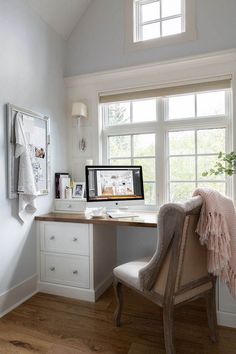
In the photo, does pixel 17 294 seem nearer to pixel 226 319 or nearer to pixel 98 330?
pixel 98 330

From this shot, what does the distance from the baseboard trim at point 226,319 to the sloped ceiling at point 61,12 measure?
304cm

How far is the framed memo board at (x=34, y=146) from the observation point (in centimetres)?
→ 199

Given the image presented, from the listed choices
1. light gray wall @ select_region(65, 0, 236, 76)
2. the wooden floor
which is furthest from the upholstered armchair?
light gray wall @ select_region(65, 0, 236, 76)

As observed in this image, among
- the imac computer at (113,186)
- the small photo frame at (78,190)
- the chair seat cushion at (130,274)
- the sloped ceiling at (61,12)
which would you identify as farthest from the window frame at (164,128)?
the sloped ceiling at (61,12)

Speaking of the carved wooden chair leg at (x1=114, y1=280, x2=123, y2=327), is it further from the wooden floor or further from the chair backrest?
the chair backrest

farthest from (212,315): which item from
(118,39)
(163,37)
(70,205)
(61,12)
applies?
(61,12)

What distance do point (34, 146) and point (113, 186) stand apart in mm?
816

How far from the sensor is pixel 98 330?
68.4 inches

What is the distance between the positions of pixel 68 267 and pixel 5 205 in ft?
2.57

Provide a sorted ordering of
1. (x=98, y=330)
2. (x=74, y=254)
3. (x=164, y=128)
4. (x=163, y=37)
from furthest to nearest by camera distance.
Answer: (x=164, y=128) < (x=163, y=37) < (x=74, y=254) < (x=98, y=330)

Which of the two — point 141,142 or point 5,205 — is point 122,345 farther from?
point 141,142

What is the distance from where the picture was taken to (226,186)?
2291 millimetres

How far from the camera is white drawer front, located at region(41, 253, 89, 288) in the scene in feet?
7.06

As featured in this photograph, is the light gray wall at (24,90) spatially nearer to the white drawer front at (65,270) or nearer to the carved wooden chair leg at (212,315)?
the white drawer front at (65,270)
